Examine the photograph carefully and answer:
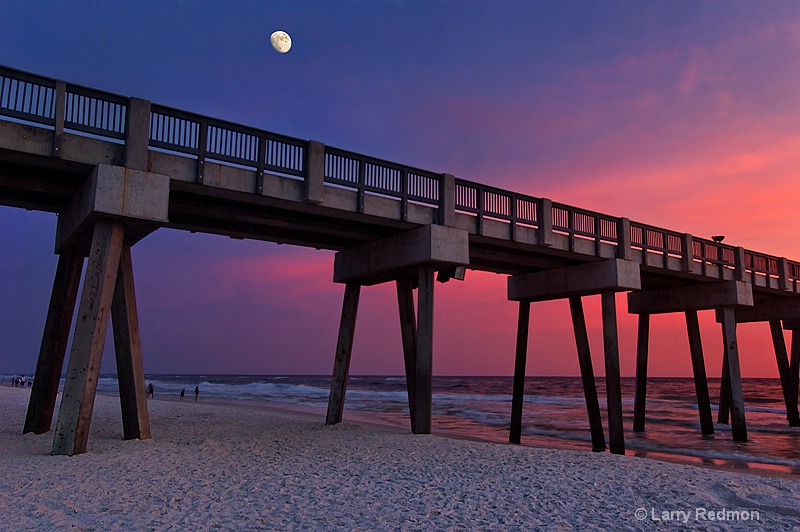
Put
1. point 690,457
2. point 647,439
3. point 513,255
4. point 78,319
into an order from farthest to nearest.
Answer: point 647,439
point 690,457
point 513,255
point 78,319

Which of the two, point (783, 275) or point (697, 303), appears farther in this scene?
point (783, 275)

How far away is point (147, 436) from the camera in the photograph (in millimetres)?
14211

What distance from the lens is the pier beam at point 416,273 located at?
16.1 m

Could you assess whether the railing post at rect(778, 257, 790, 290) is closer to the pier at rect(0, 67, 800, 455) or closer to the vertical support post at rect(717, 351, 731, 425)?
the pier at rect(0, 67, 800, 455)

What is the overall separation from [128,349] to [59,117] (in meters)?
5.38

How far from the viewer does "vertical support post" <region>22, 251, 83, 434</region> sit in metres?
14.9

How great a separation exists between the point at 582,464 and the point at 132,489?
28.0 feet

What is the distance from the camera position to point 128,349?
544 inches

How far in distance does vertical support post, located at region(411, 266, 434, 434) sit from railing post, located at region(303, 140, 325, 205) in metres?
4.21

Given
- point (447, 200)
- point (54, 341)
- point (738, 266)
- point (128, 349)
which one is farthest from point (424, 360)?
point (738, 266)

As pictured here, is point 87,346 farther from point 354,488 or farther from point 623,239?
point 623,239

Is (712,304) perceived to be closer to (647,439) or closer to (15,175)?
(647,439)

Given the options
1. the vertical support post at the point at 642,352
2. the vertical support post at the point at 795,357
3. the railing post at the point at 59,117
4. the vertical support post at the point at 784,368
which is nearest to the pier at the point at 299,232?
the railing post at the point at 59,117

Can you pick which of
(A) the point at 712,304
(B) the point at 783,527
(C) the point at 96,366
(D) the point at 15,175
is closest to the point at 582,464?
(B) the point at 783,527
